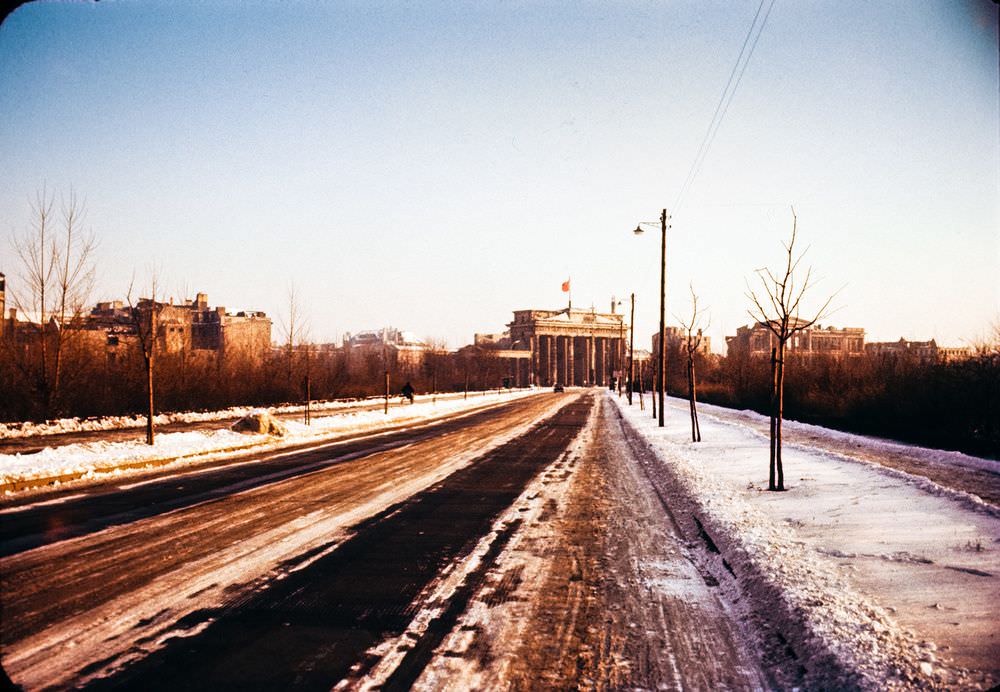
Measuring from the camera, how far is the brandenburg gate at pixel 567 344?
423ft

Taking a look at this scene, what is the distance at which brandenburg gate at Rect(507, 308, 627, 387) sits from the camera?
129m

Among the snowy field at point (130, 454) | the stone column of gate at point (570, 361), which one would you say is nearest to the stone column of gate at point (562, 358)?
the stone column of gate at point (570, 361)

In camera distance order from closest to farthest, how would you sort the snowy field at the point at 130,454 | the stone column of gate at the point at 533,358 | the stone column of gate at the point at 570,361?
the snowy field at the point at 130,454
the stone column of gate at the point at 533,358
the stone column of gate at the point at 570,361

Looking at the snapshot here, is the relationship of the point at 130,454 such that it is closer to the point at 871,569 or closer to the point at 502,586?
the point at 502,586

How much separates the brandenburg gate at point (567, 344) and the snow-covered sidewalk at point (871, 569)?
112585mm

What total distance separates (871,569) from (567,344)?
Result: 130 meters

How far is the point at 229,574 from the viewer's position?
5.77 meters

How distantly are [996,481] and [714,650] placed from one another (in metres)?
11.2

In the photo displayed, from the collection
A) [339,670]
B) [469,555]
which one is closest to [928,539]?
[469,555]

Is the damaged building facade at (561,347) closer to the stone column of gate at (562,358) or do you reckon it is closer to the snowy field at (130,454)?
the stone column of gate at (562,358)

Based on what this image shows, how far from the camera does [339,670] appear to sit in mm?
3855

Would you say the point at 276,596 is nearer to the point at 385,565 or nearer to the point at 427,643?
the point at 385,565

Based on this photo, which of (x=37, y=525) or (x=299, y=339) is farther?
(x=299, y=339)

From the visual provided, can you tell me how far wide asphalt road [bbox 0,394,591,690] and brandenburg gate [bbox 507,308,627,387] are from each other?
112639mm
